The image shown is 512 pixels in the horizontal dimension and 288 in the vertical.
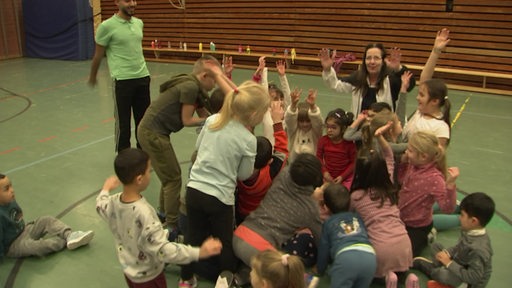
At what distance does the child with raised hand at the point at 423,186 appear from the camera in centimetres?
278

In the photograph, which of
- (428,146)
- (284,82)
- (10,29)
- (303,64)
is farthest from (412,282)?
(10,29)

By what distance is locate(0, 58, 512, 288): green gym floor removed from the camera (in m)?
2.98

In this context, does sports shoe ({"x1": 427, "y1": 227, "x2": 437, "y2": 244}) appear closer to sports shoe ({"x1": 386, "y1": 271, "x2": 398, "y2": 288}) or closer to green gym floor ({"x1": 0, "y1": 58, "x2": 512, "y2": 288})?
green gym floor ({"x1": 0, "y1": 58, "x2": 512, "y2": 288})

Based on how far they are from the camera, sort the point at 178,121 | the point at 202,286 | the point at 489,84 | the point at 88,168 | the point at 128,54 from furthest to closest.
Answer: the point at 489,84, the point at 88,168, the point at 128,54, the point at 178,121, the point at 202,286

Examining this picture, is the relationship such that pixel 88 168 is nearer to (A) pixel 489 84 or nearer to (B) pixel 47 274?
(B) pixel 47 274

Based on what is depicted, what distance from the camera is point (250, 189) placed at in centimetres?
287

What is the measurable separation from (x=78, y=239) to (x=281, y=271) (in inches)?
74.5

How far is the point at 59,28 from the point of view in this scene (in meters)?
12.4

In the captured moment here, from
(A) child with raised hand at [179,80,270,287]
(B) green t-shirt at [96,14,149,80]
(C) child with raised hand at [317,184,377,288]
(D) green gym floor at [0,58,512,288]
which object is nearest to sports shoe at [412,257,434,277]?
(D) green gym floor at [0,58,512,288]

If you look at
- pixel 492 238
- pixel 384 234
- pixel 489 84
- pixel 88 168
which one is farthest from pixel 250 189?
pixel 489 84

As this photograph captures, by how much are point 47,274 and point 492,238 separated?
3.20 metres

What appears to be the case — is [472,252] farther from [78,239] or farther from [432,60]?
[78,239]

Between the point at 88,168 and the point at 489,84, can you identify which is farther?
the point at 489,84

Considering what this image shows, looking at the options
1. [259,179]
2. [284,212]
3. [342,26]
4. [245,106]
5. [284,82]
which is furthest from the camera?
[342,26]
